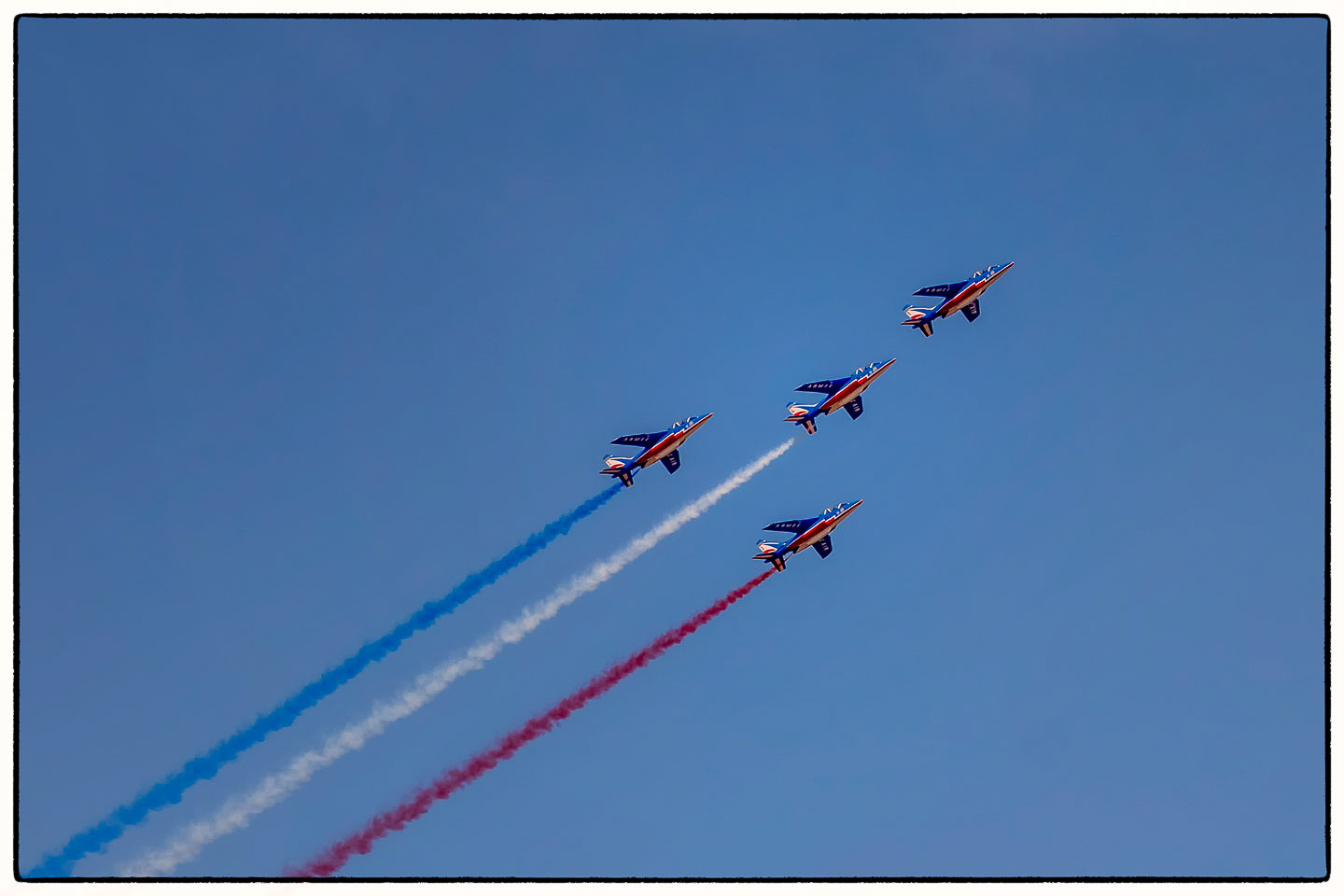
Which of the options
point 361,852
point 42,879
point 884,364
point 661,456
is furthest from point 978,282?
point 42,879

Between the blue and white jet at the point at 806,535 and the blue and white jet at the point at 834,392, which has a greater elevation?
the blue and white jet at the point at 834,392
